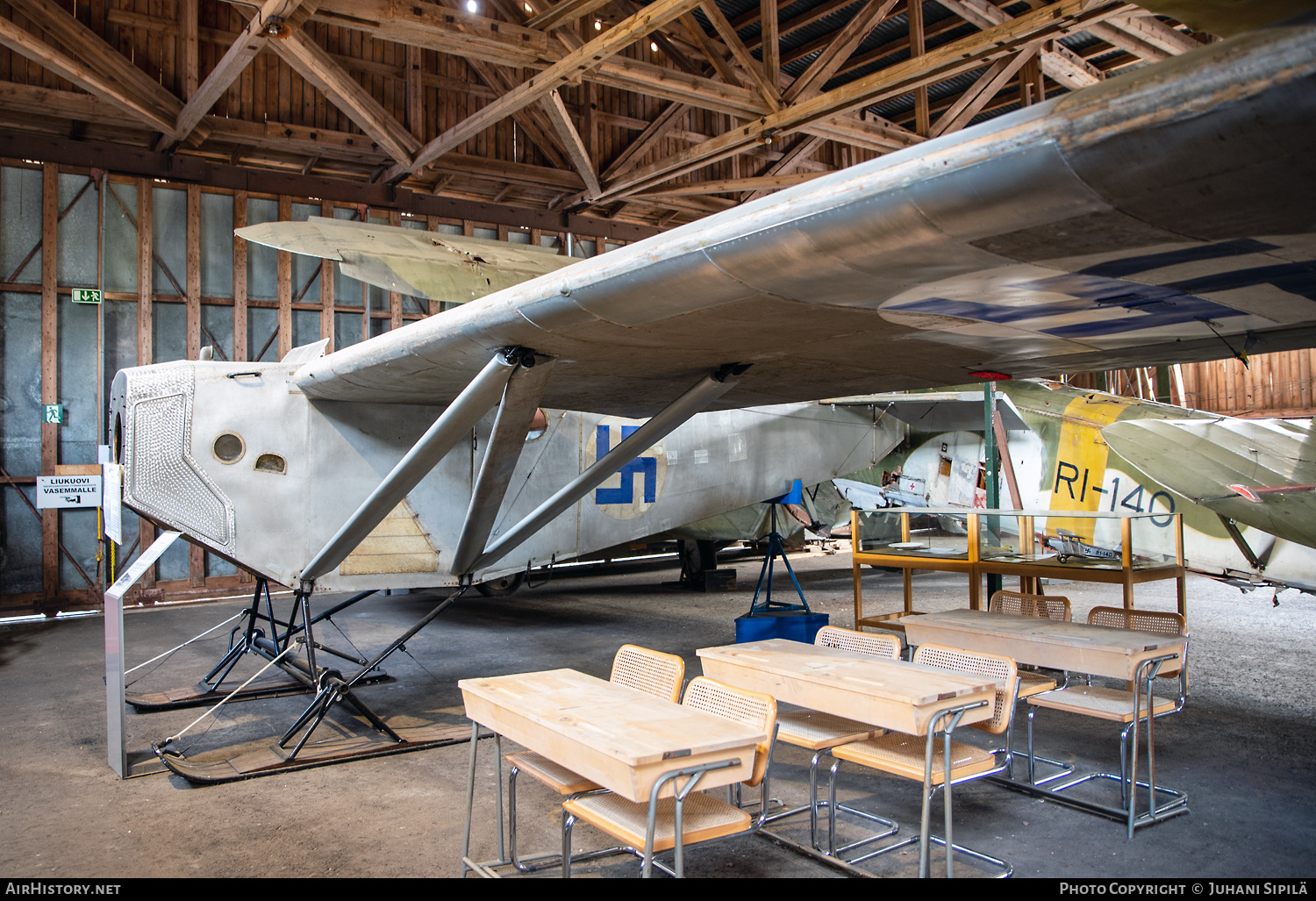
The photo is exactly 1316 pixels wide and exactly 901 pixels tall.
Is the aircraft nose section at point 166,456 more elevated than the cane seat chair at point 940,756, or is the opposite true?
the aircraft nose section at point 166,456

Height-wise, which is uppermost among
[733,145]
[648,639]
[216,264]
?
[733,145]

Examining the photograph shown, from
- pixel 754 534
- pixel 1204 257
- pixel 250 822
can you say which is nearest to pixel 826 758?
pixel 250 822

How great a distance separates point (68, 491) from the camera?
12375 mm

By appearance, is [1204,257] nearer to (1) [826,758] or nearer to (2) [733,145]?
(1) [826,758]

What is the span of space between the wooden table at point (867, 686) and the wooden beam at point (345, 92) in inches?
361

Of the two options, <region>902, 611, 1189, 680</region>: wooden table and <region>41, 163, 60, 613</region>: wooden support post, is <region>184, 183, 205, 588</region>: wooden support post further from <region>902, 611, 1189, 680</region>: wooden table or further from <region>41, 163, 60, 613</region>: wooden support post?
<region>902, 611, 1189, 680</region>: wooden table

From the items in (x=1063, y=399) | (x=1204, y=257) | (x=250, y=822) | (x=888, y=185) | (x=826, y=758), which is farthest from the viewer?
(x=1063, y=399)

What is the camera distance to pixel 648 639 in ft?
30.0

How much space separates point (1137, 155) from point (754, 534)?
11661 mm

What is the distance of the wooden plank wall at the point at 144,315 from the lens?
12383 millimetres

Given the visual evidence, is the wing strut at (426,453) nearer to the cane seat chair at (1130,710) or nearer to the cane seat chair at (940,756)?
the cane seat chair at (940,756)

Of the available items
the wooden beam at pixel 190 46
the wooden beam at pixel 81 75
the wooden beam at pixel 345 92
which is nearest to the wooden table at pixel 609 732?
the wooden beam at pixel 345 92

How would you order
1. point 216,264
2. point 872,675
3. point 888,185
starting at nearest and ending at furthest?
point 888,185 → point 872,675 → point 216,264

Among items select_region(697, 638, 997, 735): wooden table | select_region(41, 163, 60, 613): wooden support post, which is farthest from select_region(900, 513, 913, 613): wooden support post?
select_region(41, 163, 60, 613): wooden support post
